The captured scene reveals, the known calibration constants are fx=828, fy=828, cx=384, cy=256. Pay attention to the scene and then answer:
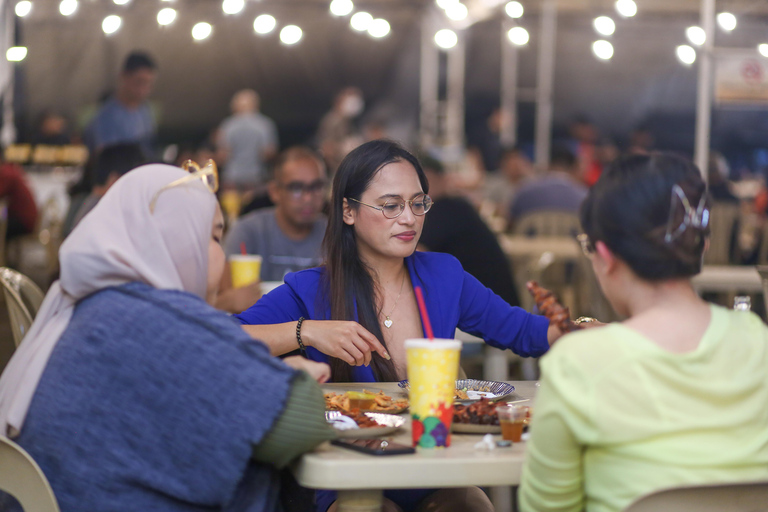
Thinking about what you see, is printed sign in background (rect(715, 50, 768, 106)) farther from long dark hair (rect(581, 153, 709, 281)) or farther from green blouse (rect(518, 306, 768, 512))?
green blouse (rect(518, 306, 768, 512))

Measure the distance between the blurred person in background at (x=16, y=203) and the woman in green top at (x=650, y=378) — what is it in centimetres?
609

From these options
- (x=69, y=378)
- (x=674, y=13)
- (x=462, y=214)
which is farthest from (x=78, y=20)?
(x=69, y=378)

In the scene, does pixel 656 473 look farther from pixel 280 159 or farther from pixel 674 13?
pixel 674 13

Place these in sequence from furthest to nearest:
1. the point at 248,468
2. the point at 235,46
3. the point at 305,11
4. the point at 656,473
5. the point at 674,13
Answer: the point at 235,46, the point at 305,11, the point at 674,13, the point at 248,468, the point at 656,473

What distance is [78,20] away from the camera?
1141 centimetres

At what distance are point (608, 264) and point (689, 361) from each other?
0.20m

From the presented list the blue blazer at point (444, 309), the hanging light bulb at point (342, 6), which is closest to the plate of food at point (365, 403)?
the blue blazer at point (444, 309)

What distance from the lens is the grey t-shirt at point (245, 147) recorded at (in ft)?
33.2

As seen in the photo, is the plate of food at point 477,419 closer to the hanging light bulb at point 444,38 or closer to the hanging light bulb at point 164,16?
the hanging light bulb at point 164,16

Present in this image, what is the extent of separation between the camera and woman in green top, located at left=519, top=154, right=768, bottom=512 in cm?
119

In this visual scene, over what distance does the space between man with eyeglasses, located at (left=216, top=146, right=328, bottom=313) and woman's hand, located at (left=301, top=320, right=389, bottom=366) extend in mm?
1886

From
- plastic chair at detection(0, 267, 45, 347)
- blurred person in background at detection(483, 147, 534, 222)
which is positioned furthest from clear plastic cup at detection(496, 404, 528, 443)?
blurred person in background at detection(483, 147, 534, 222)

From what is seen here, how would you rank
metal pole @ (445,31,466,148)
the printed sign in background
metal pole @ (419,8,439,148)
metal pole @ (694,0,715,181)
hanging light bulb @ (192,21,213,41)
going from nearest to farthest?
hanging light bulb @ (192,21,213,41) → metal pole @ (694,0,715,181) → the printed sign in background → metal pole @ (445,31,466,148) → metal pole @ (419,8,439,148)

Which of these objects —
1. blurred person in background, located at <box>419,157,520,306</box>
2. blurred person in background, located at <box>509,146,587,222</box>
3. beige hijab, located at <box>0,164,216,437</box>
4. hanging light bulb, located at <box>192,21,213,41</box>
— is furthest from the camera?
blurred person in background, located at <box>509,146,587,222</box>
